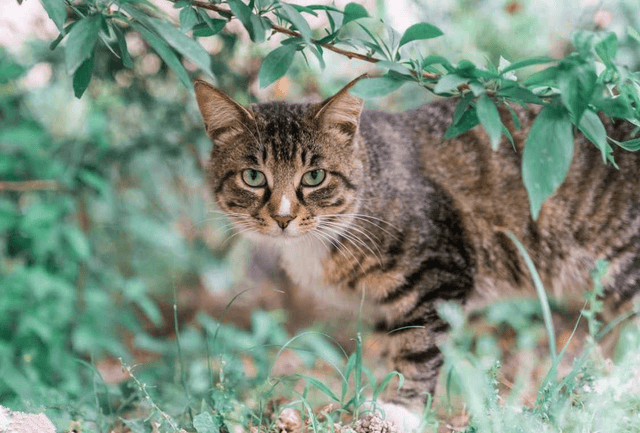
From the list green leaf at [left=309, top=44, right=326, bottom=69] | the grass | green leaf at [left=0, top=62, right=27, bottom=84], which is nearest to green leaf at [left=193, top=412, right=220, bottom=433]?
the grass

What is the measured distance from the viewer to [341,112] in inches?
73.0

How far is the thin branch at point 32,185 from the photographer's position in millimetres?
2492

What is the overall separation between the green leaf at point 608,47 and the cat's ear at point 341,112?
2.62ft

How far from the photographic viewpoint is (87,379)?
2.70 meters

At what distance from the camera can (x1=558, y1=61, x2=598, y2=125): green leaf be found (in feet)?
3.33

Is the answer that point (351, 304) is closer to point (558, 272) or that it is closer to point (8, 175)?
point (558, 272)

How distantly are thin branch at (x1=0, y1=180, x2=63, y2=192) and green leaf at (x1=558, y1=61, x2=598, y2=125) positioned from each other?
82.7 inches

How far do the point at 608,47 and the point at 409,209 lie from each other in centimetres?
102

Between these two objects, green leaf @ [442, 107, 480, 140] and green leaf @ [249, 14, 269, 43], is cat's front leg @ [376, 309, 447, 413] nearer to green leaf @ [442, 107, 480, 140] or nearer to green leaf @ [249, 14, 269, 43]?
green leaf @ [442, 107, 480, 140]

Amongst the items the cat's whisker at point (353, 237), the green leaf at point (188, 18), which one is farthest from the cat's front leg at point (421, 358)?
the green leaf at point (188, 18)

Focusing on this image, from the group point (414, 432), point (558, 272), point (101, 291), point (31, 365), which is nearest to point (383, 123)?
point (558, 272)

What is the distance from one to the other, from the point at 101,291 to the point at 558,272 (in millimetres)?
1911

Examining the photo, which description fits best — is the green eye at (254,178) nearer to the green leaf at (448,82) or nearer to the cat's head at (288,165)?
the cat's head at (288,165)

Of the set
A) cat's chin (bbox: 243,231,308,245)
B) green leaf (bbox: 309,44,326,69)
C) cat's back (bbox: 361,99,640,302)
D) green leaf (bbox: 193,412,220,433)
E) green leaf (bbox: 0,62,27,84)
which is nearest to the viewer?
green leaf (bbox: 309,44,326,69)
